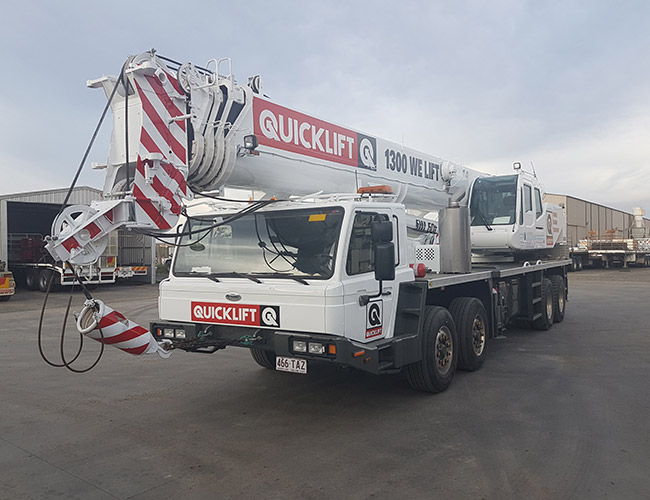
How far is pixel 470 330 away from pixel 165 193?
13.1ft

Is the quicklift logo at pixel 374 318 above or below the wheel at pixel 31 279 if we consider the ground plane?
above

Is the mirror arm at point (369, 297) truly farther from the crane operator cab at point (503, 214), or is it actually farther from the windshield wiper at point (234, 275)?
the crane operator cab at point (503, 214)

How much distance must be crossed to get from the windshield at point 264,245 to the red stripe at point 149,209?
23.8 inches

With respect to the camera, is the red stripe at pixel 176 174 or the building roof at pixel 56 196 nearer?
the red stripe at pixel 176 174

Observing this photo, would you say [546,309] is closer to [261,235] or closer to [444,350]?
[444,350]

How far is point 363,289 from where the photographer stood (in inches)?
199

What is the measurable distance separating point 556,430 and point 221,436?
9.75ft

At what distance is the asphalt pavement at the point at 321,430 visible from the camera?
382cm

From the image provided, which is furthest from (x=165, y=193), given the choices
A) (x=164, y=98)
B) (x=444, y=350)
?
(x=444, y=350)

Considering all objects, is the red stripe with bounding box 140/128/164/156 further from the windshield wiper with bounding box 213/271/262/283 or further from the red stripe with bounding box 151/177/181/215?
the windshield wiper with bounding box 213/271/262/283

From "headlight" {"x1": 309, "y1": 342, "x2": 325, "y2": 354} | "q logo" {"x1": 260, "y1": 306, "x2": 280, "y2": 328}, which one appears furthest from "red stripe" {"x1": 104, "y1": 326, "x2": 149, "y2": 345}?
"headlight" {"x1": 309, "y1": 342, "x2": 325, "y2": 354}

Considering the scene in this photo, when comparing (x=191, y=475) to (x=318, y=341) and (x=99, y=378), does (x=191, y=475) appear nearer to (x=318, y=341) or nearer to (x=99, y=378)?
(x=318, y=341)

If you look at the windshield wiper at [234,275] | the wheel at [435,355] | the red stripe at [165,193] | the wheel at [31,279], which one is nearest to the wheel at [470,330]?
the wheel at [435,355]

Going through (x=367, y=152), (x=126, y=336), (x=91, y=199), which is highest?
(x=91, y=199)
